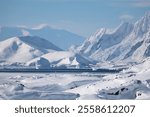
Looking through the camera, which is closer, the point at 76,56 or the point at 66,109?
the point at 66,109

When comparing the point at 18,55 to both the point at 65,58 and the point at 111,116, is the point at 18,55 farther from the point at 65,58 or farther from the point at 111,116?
the point at 111,116

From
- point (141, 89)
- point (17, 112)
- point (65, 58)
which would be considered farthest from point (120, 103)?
point (65, 58)

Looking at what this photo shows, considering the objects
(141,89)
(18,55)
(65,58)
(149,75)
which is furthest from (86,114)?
(18,55)

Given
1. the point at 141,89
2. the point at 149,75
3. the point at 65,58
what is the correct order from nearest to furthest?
the point at 141,89
the point at 149,75
the point at 65,58

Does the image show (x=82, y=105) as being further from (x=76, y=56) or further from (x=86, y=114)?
(x=76, y=56)

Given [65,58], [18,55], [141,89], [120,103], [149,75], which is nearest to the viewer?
[120,103]

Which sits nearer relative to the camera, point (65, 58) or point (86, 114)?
point (86, 114)

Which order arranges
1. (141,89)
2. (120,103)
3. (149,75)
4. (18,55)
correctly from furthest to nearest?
(18,55)
(149,75)
(141,89)
(120,103)

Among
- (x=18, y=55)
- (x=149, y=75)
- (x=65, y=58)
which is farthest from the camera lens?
(x=18, y=55)
